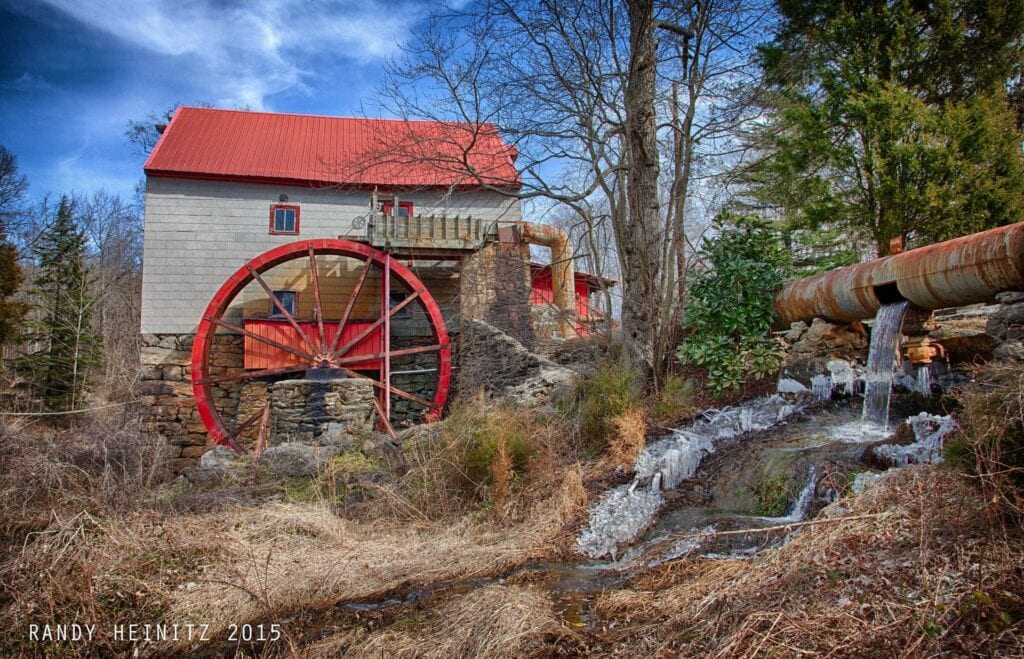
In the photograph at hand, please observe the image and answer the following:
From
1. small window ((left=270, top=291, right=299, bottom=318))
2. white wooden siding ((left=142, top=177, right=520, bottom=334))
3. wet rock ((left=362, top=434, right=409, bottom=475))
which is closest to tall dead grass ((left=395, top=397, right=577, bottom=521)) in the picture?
wet rock ((left=362, top=434, right=409, bottom=475))

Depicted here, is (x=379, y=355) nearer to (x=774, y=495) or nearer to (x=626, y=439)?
(x=626, y=439)

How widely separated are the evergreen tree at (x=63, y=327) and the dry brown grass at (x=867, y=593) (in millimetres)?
16961

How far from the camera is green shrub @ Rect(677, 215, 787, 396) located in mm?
8078

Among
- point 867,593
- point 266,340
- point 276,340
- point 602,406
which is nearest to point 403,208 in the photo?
point 276,340

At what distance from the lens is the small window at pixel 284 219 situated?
48.6ft

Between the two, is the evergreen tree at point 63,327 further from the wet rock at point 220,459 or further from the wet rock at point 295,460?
the wet rock at point 295,460

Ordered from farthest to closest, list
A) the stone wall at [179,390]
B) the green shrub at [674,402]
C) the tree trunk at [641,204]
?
the stone wall at [179,390] → the tree trunk at [641,204] → the green shrub at [674,402]

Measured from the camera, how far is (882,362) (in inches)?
261

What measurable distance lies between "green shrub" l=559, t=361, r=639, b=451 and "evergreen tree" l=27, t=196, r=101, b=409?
14.2 metres

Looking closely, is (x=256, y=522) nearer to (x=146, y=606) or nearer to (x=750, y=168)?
(x=146, y=606)

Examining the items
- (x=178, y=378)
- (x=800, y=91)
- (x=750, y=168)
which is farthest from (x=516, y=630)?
(x=178, y=378)

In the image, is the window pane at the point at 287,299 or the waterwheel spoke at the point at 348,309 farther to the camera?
the window pane at the point at 287,299

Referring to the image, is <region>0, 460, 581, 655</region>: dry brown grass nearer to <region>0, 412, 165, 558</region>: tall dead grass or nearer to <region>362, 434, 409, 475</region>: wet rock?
<region>0, 412, 165, 558</region>: tall dead grass

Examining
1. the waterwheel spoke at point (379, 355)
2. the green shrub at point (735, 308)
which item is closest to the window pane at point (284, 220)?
the waterwheel spoke at point (379, 355)
